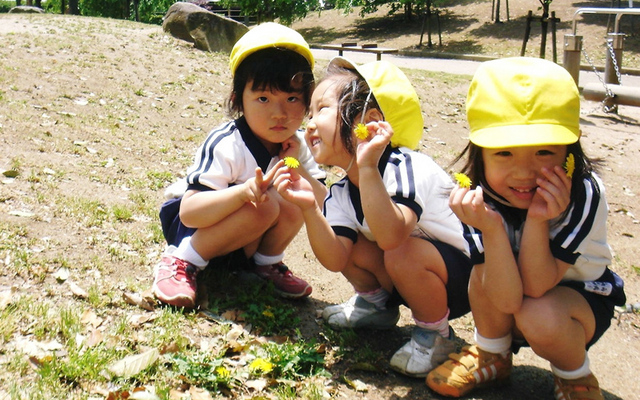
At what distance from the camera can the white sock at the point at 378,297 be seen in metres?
2.87

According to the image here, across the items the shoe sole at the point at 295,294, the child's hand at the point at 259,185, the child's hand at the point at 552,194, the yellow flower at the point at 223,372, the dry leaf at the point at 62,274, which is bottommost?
the shoe sole at the point at 295,294

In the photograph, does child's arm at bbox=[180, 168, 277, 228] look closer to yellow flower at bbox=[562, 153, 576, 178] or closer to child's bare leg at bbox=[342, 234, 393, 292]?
child's bare leg at bbox=[342, 234, 393, 292]

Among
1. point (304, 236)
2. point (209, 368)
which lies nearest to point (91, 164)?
point (304, 236)

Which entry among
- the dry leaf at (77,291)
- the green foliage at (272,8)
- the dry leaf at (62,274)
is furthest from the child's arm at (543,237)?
the green foliage at (272,8)

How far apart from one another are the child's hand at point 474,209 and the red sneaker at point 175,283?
48.6 inches

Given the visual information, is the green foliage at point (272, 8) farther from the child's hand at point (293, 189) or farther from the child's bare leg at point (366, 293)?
the child's hand at point (293, 189)

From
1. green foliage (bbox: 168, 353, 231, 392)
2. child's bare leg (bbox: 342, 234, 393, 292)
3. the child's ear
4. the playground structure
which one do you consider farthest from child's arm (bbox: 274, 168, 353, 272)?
the playground structure

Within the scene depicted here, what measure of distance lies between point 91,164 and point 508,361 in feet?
11.1

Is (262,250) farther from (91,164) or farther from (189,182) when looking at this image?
(91,164)

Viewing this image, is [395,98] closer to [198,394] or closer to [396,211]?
[396,211]

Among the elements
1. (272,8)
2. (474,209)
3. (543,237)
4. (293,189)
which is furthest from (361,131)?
(272,8)

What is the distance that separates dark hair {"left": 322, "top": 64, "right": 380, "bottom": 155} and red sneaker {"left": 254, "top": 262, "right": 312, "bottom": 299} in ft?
2.70

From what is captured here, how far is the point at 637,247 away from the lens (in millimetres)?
4609

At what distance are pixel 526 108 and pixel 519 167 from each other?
0.19 meters
